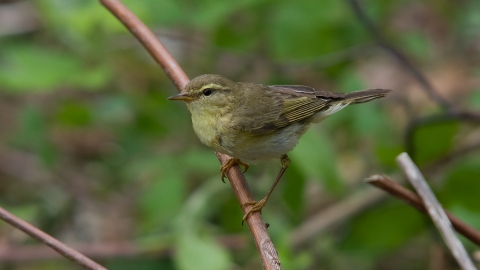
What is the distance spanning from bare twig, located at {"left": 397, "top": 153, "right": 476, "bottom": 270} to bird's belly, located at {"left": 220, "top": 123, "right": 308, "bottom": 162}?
117 cm

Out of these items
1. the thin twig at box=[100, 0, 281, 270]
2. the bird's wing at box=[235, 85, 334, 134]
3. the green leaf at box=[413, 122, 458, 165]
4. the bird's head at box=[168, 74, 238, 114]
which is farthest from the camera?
the green leaf at box=[413, 122, 458, 165]

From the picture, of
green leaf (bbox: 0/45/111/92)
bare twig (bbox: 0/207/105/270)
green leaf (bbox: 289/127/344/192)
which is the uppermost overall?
green leaf (bbox: 0/45/111/92)

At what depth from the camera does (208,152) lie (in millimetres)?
5234

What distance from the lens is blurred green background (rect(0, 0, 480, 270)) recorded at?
4.54 meters

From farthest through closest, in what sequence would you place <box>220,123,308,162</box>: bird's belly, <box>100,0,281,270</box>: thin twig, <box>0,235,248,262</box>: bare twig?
<box>0,235,248,262</box>: bare twig < <box>220,123,308,162</box>: bird's belly < <box>100,0,281,270</box>: thin twig

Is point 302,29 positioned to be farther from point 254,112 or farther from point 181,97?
point 181,97

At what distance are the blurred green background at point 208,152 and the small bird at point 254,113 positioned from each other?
23 cm

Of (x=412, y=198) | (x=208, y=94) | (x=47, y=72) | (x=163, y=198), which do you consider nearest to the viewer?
(x=412, y=198)

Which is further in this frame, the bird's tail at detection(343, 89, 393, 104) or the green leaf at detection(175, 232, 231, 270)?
the bird's tail at detection(343, 89, 393, 104)

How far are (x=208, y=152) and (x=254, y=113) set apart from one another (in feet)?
4.03

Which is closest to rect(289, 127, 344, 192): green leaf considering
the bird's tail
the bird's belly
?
the bird's belly

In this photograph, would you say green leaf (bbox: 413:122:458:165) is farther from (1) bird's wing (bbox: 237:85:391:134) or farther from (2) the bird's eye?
(2) the bird's eye

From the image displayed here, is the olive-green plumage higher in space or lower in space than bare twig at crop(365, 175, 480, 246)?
higher

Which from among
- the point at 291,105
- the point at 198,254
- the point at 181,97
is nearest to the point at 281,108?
the point at 291,105
